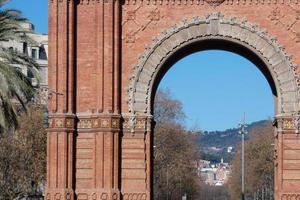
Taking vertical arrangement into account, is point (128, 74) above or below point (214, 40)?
below

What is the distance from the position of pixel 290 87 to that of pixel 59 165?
8.97 metres

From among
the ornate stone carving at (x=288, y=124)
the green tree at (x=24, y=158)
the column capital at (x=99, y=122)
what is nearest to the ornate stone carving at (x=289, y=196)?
the ornate stone carving at (x=288, y=124)

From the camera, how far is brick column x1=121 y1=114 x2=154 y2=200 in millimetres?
31016

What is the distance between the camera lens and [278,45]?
3114 centimetres

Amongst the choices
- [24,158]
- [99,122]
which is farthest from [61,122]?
[24,158]

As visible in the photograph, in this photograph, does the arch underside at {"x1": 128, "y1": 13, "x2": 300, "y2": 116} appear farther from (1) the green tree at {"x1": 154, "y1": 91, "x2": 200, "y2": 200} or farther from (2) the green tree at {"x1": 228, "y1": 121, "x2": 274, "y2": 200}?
(2) the green tree at {"x1": 228, "y1": 121, "x2": 274, "y2": 200}

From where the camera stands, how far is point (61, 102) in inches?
1217

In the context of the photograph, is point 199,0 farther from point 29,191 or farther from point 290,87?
point 29,191

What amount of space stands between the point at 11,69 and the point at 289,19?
11405 mm

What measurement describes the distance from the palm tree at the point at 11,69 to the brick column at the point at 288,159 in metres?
9.73

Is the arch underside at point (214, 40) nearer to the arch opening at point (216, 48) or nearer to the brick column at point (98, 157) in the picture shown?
the arch opening at point (216, 48)

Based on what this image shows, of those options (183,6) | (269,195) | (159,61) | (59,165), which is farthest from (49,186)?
(269,195)

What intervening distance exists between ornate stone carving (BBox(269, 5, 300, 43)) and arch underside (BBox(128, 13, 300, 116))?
2.26ft

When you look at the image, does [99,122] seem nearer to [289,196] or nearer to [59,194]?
[59,194]
